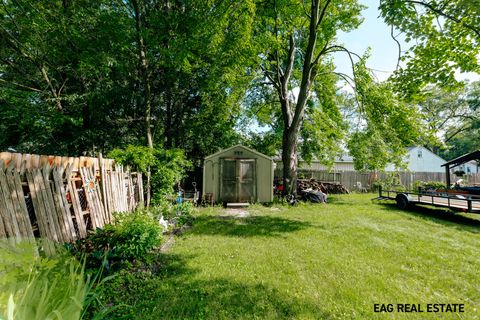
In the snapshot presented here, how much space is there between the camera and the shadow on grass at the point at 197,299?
8.79 feet

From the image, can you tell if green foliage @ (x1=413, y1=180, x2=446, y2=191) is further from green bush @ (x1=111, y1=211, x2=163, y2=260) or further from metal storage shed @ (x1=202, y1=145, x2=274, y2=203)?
green bush @ (x1=111, y1=211, x2=163, y2=260)

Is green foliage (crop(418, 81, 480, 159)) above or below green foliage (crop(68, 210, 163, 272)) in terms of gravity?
above

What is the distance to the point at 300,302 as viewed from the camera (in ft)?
9.59

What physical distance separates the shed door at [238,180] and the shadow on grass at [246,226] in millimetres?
Result: 2683

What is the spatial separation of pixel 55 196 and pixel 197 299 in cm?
307

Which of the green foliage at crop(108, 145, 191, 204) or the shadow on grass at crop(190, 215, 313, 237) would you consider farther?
the green foliage at crop(108, 145, 191, 204)

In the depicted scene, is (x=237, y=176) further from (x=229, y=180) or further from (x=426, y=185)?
(x=426, y=185)

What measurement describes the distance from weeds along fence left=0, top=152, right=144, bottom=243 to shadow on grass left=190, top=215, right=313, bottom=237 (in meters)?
2.44

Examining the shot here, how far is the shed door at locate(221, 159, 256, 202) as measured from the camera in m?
10.6

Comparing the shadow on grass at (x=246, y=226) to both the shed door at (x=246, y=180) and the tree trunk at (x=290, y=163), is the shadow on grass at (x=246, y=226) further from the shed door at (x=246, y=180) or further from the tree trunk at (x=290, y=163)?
the tree trunk at (x=290, y=163)

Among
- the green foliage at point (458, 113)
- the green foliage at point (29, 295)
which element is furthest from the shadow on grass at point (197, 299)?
the green foliage at point (458, 113)

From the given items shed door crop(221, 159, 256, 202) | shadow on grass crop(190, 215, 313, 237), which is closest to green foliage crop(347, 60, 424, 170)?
shadow on grass crop(190, 215, 313, 237)

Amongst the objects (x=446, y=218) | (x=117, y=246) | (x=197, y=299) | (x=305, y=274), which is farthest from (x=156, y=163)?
(x=446, y=218)

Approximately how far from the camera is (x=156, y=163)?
7.70 m
